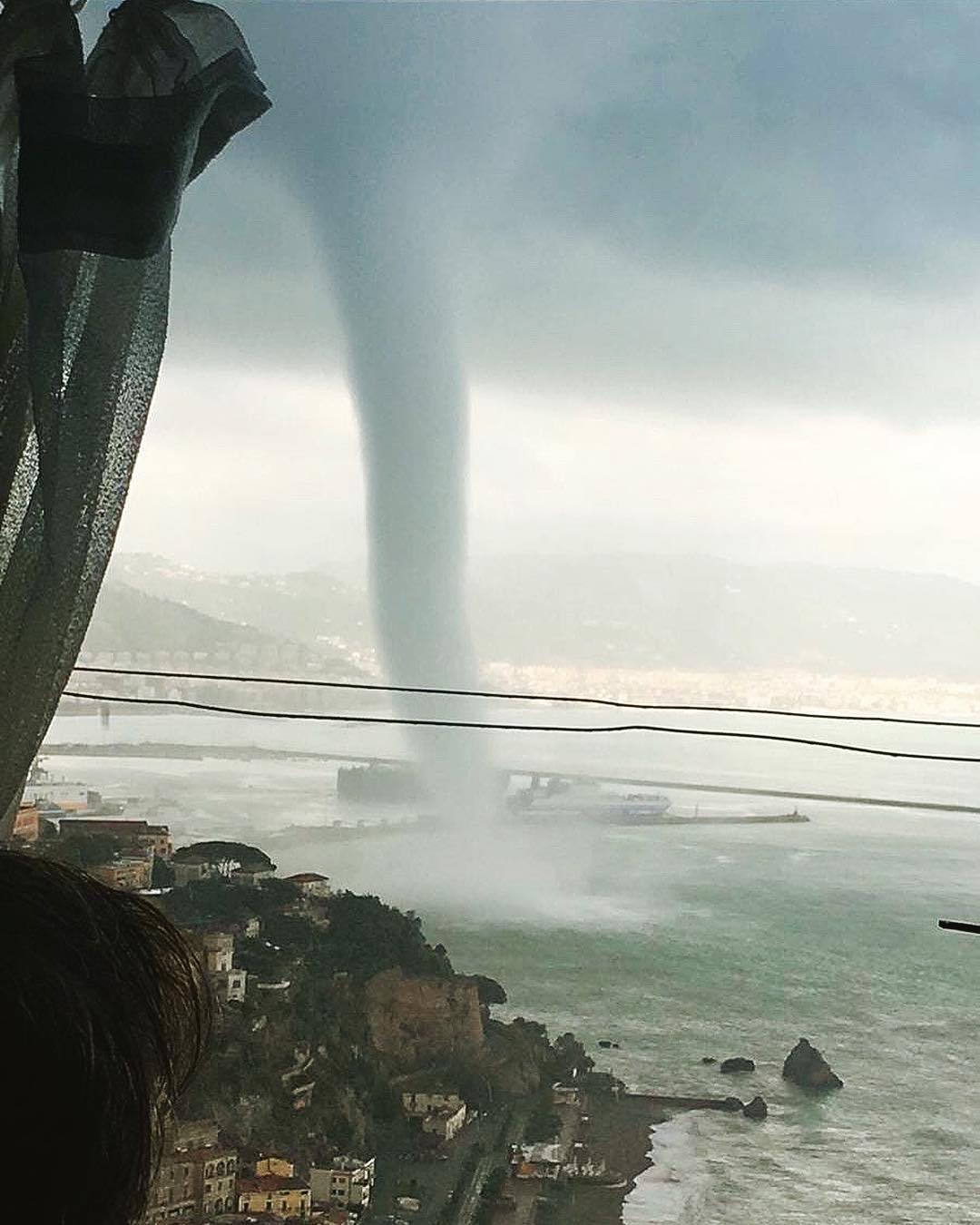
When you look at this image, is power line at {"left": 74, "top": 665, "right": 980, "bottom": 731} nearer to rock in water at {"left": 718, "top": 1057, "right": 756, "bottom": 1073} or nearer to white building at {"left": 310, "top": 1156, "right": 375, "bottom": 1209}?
rock in water at {"left": 718, "top": 1057, "right": 756, "bottom": 1073}

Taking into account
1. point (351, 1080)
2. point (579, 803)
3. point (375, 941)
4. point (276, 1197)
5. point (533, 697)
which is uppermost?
point (533, 697)

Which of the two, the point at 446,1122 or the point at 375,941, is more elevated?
the point at 375,941

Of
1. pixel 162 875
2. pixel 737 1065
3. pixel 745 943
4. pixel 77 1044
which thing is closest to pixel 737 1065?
pixel 737 1065


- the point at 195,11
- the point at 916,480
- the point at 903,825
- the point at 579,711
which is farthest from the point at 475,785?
the point at 195,11

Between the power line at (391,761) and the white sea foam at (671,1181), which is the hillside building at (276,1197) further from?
the power line at (391,761)

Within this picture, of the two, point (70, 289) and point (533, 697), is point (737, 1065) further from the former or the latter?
point (70, 289)

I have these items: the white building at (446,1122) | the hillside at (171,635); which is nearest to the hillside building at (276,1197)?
the white building at (446,1122)

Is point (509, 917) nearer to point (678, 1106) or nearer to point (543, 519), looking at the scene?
point (678, 1106)
